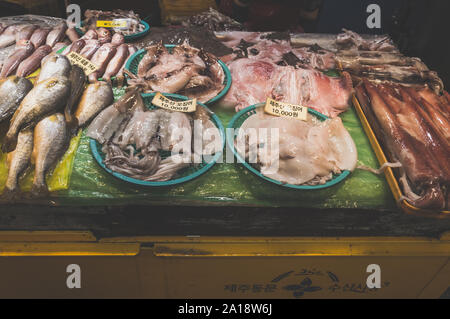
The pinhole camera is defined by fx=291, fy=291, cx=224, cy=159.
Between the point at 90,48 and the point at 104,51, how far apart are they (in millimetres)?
173

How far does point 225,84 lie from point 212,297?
71.9 inches

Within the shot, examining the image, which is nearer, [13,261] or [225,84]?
[13,261]

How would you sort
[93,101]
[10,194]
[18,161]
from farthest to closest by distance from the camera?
[93,101]
[18,161]
[10,194]

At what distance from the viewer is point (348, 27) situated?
4777 millimetres

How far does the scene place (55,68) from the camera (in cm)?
227

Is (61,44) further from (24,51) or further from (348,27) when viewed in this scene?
(348,27)

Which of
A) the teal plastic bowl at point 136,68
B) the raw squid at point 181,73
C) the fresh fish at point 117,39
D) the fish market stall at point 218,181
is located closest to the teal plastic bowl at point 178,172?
the fish market stall at point 218,181

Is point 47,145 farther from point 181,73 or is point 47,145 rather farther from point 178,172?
point 181,73

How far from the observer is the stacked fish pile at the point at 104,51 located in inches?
102

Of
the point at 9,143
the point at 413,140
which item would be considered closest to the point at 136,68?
the point at 9,143

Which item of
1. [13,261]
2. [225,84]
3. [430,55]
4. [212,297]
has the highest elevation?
[430,55]

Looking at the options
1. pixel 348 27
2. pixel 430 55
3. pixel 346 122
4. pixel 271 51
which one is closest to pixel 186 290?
pixel 346 122

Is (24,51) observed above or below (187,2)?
below

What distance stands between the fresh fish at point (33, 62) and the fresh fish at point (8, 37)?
0.39m
